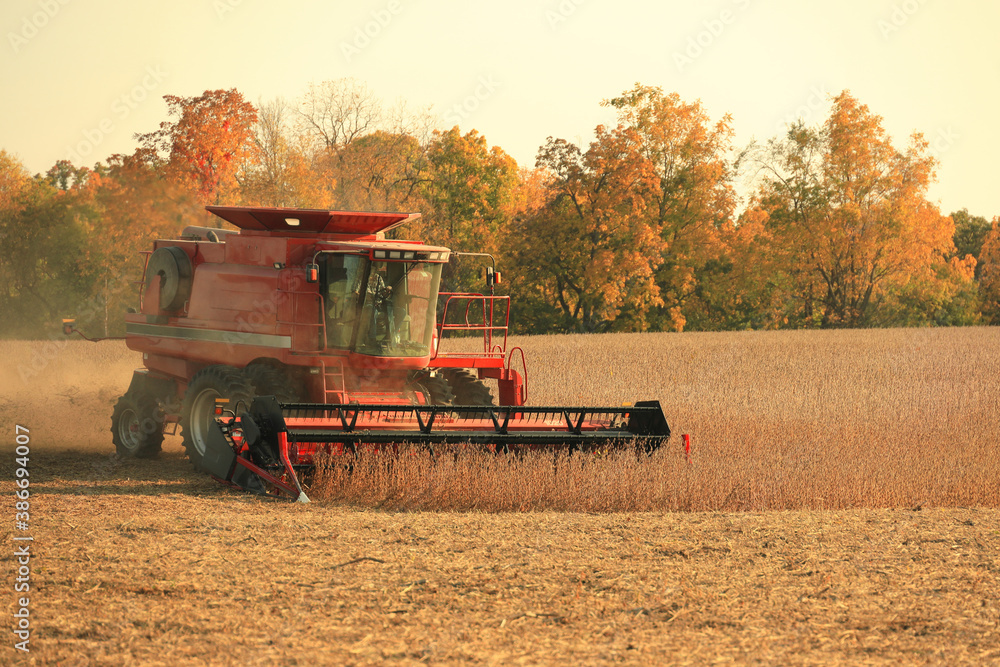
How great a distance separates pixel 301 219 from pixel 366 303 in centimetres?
137

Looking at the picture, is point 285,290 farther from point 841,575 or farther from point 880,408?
point 880,408

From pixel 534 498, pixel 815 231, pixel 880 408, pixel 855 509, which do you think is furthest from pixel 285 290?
pixel 815 231

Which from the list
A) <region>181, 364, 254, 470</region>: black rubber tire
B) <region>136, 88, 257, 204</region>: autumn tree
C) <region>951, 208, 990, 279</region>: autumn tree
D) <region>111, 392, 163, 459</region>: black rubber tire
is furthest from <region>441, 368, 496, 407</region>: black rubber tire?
<region>951, 208, 990, 279</region>: autumn tree

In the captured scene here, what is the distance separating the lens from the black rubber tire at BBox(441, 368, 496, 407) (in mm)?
11773

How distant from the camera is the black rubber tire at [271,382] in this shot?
10.5 m

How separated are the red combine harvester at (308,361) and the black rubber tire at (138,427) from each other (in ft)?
0.06

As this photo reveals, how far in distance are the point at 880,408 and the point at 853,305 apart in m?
32.2

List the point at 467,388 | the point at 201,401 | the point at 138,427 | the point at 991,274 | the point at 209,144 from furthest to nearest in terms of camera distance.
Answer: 1. the point at 991,274
2. the point at 209,144
3. the point at 138,427
4. the point at 467,388
5. the point at 201,401

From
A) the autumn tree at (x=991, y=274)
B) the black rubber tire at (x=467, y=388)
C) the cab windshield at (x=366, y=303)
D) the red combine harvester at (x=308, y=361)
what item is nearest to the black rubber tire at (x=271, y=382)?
the red combine harvester at (x=308, y=361)

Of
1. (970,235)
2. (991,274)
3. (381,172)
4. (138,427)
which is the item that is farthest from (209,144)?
(970,235)

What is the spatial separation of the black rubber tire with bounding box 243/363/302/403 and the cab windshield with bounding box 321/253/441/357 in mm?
627

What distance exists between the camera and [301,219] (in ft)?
37.3

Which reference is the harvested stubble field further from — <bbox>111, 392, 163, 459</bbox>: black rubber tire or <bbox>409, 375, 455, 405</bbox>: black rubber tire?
<bbox>409, 375, 455, 405</bbox>: black rubber tire

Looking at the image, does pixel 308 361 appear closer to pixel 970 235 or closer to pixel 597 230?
pixel 597 230
